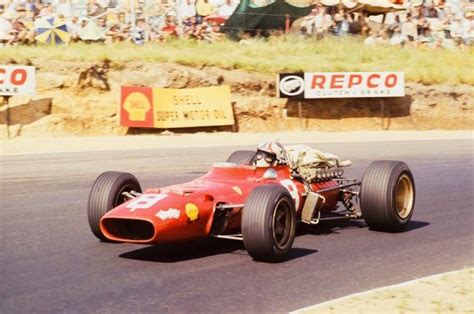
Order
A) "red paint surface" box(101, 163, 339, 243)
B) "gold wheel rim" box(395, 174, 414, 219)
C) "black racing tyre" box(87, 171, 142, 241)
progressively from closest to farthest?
"red paint surface" box(101, 163, 339, 243) < "black racing tyre" box(87, 171, 142, 241) < "gold wheel rim" box(395, 174, 414, 219)

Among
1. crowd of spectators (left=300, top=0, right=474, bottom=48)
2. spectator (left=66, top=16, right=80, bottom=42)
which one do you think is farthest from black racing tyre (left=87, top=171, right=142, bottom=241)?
crowd of spectators (left=300, top=0, right=474, bottom=48)

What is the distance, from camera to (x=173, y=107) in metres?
21.8

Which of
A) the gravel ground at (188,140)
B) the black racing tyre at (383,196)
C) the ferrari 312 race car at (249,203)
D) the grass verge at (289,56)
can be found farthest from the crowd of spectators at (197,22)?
the black racing tyre at (383,196)

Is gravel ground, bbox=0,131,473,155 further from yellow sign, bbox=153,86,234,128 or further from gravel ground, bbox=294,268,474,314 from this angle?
gravel ground, bbox=294,268,474,314

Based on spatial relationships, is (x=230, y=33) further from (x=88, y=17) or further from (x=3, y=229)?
(x=3, y=229)

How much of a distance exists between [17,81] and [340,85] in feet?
32.0

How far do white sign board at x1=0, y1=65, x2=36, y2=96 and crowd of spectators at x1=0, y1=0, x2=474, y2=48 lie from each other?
159cm

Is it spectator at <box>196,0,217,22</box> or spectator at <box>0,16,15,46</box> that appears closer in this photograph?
spectator at <box>0,16,15,46</box>

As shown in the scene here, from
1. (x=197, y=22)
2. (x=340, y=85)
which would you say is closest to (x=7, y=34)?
(x=197, y=22)

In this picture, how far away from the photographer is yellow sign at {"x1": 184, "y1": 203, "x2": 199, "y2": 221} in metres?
6.89

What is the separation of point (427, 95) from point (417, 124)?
1210 millimetres

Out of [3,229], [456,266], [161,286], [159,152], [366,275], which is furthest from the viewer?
[159,152]

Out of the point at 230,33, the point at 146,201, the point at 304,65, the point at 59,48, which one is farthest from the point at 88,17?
the point at 146,201

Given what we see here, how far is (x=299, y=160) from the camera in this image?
8.92m
